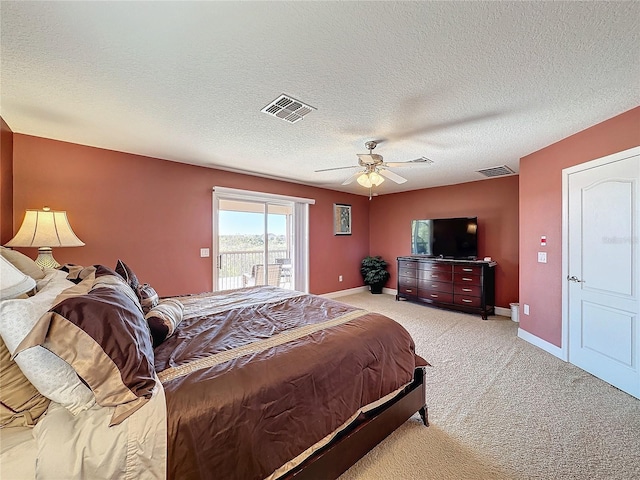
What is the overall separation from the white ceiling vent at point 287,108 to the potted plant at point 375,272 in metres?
4.58

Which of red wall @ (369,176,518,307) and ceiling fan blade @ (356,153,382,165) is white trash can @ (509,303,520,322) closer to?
red wall @ (369,176,518,307)

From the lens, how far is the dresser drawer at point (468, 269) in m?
4.59

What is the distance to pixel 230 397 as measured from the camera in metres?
1.15

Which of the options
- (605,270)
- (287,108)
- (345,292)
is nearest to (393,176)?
(287,108)

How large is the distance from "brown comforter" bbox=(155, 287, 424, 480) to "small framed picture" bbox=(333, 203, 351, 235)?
4153 mm

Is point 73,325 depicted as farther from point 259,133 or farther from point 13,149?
point 13,149

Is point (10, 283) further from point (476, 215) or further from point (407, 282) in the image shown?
point (476, 215)

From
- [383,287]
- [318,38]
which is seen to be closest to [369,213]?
[383,287]

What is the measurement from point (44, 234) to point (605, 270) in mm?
5303

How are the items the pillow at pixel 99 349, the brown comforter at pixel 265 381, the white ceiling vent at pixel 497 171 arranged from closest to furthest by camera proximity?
the pillow at pixel 99 349
the brown comforter at pixel 265 381
the white ceiling vent at pixel 497 171

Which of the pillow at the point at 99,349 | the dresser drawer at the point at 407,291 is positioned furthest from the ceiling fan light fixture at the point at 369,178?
the dresser drawer at the point at 407,291

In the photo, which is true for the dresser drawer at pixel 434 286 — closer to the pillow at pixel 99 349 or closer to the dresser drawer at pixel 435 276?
the dresser drawer at pixel 435 276

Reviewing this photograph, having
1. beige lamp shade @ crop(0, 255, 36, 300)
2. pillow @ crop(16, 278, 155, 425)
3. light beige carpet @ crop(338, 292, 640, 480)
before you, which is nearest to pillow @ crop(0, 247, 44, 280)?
beige lamp shade @ crop(0, 255, 36, 300)

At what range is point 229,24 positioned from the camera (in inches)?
55.1
